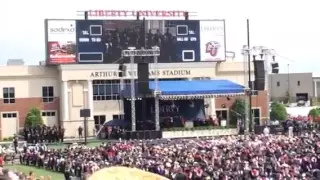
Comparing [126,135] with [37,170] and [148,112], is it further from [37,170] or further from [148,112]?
[37,170]

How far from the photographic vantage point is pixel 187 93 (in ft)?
141

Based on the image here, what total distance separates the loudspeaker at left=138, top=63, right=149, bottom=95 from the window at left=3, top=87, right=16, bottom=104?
45.1 ft

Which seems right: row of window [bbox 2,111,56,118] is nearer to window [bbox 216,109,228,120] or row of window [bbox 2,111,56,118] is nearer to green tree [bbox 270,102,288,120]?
window [bbox 216,109,228,120]

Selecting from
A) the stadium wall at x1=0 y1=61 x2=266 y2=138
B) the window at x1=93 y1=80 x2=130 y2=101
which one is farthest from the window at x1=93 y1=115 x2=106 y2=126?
the window at x1=93 y1=80 x2=130 y2=101

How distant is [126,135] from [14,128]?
1363 cm

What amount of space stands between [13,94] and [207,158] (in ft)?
93.3

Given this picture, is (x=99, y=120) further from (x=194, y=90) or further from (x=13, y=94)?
(x=194, y=90)

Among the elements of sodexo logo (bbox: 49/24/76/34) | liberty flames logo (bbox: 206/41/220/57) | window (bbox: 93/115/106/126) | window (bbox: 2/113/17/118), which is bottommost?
window (bbox: 93/115/106/126)

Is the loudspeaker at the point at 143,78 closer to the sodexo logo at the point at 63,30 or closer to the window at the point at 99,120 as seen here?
the sodexo logo at the point at 63,30

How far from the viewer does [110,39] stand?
48.7 meters

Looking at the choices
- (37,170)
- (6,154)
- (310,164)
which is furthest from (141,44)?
(310,164)

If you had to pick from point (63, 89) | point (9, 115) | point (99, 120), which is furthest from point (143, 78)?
point (9, 115)

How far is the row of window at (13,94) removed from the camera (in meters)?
50.3

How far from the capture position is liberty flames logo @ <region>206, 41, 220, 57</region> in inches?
2039
